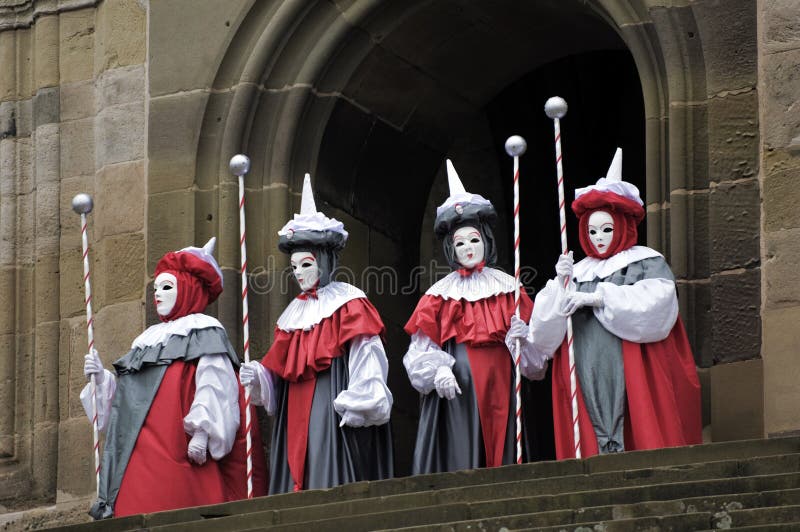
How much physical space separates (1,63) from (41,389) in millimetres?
2119

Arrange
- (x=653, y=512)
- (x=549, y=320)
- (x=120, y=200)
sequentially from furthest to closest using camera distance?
(x=120, y=200)
(x=549, y=320)
(x=653, y=512)

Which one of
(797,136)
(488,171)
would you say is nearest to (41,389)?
(488,171)

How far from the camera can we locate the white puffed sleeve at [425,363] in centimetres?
1267

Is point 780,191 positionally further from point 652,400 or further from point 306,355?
point 306,355

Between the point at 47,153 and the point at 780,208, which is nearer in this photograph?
the point at 780,208

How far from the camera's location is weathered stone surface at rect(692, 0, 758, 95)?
13.3 metres

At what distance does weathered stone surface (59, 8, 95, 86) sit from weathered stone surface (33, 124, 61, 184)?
12.6 inches

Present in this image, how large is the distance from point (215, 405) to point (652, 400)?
2304 mm

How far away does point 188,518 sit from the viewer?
37.5 feet

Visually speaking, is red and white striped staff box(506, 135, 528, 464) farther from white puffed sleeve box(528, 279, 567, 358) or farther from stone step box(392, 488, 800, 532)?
stone step box(392, 488, 800, 532)

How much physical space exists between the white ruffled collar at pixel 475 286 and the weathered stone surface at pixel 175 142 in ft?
7.62

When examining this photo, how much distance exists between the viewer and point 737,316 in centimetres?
1295

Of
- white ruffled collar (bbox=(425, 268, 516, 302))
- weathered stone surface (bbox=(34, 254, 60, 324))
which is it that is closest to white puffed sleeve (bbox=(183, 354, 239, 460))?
white ruffled collar (bbox=(425, 268, 516, 302))

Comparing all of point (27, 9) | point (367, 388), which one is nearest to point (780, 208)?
point (367, 388)
